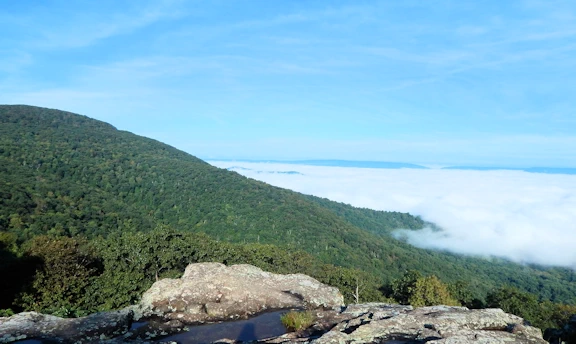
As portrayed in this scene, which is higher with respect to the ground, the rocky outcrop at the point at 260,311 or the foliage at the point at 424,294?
the rocky outcrop at the point at 260,311

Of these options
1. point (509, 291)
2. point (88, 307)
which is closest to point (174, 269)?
point (88, 307)

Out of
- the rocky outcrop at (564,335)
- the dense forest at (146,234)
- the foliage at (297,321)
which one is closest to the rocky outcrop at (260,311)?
the foliage at (297,321)

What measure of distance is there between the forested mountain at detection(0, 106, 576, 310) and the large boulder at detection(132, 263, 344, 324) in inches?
2412

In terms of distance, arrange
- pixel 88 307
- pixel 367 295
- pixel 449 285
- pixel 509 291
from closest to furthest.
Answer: pixel 88 307 < pixel 367 295 < pixel 509 291 < pixel 449 285

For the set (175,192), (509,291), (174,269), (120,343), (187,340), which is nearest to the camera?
(120,343)

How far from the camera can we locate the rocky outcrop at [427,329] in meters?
10.4

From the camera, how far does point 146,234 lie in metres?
34.2

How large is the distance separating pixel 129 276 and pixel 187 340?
16.4m

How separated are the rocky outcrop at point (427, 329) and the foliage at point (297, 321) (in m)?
0.48

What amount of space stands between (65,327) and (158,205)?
120 meters

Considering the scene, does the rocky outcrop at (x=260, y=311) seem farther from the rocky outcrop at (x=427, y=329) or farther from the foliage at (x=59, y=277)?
the foliage at (x=59, y=277)

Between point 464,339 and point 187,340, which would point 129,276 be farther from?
point 464,339

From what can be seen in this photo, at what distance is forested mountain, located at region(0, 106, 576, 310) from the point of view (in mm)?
81688

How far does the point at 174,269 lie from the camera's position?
102ft
